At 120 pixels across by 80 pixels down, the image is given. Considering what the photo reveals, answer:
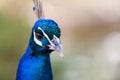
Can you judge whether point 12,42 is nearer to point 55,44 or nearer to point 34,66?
point 34,66

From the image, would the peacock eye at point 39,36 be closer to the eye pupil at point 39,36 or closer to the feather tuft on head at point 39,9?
the eye pupil at point 39,36

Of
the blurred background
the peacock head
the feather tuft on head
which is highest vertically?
the feather tuft on head

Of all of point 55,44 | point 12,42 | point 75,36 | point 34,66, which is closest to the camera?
point 55,44

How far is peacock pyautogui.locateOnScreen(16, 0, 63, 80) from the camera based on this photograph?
100 inches

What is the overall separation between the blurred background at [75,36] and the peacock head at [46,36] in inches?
67.6

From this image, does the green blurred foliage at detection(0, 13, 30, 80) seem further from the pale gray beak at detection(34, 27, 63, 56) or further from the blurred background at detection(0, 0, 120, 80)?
the pale gray beak at detection(34, 27, 63, 56)

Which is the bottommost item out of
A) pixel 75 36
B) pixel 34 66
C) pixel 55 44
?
pixel 75 36

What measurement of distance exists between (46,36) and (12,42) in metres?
2.08

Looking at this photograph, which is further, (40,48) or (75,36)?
(75,36)

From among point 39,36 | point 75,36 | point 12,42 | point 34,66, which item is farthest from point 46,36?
point 75,36

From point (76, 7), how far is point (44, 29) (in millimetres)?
3031

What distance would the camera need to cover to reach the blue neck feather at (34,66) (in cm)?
268

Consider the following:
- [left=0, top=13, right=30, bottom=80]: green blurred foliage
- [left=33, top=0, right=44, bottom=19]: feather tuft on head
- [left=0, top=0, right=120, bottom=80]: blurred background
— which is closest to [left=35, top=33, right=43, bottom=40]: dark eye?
[left=33, top=0, right=44, bottom=19]: feather tuft on head

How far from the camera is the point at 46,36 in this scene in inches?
100
